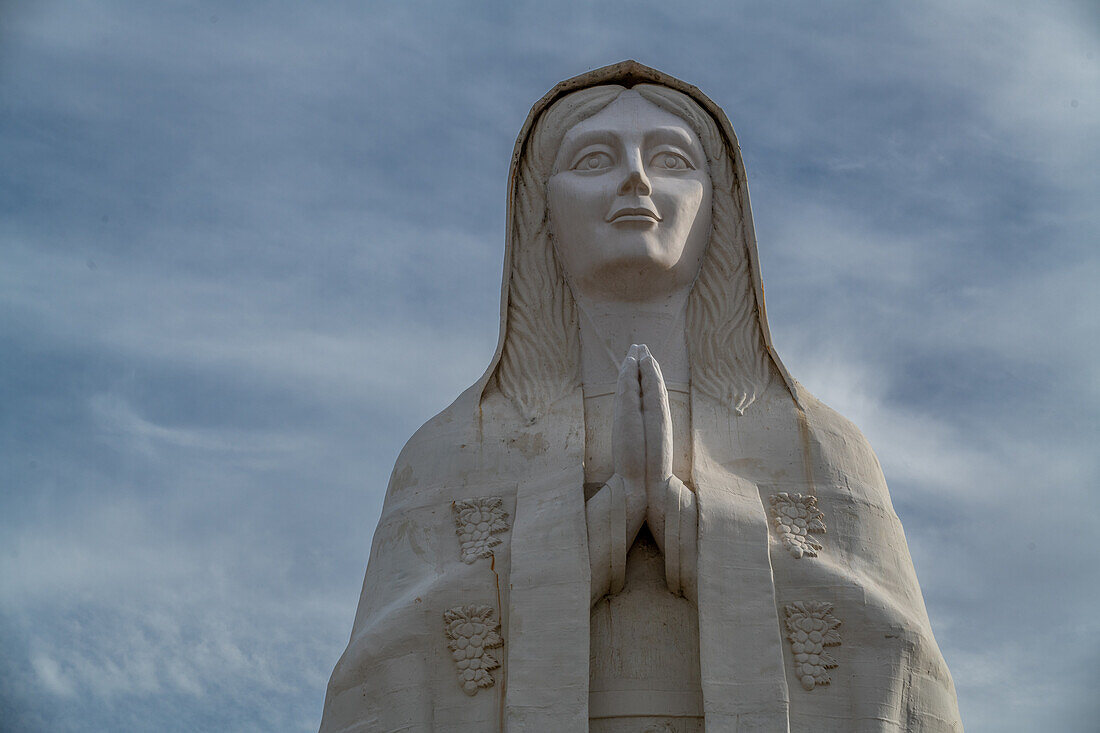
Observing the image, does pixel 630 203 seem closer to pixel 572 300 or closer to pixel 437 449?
pixel 572 300

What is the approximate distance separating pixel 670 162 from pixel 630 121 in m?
0.39

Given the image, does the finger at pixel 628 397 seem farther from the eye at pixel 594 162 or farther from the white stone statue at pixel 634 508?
the eye at pixel 594 162

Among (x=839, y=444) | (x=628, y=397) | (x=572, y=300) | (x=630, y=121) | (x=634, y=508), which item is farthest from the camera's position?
(x=630, y=121)

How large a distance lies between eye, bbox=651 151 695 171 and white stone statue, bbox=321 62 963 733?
0.01 meters

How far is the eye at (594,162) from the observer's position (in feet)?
36.0

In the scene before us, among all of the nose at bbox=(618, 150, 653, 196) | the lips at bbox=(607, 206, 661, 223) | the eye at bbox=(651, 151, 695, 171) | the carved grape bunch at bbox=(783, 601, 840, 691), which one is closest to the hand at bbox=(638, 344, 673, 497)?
the carved grape bunch at bbox=(783, 601, 840, 691)

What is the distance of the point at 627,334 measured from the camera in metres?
10.7

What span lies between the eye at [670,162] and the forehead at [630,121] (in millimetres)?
156

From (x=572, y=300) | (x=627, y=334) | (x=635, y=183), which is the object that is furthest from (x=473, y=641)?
(x=635, y=183)

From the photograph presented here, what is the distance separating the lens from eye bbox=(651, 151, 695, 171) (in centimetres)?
1098

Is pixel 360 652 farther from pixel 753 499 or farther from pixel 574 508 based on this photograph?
pixel 753 499

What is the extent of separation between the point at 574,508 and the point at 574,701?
114 cm

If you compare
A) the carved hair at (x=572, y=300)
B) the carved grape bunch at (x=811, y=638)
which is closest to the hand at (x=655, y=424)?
the carved grape bunch at (x=811, y=638)

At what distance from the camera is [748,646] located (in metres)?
9.02
